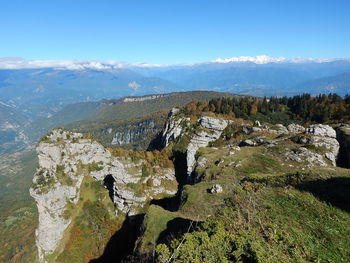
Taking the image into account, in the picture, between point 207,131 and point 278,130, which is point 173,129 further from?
point 278,130

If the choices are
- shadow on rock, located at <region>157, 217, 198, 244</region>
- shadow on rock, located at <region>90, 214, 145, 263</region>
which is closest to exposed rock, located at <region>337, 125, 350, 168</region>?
shadow on rock, located at <region>157, 217, 198, 244</region>

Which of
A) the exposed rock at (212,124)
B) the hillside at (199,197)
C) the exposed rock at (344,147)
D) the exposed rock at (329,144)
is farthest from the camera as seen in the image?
the exposed rock at (212,124)

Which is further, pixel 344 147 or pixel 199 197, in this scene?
pixel 344 147

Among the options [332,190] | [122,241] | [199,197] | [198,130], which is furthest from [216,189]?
[198,130]

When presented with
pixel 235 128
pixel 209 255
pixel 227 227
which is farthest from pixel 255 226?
pixel 235 128

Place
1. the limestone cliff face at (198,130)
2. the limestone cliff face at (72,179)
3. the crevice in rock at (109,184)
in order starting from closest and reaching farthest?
1. the limestone cliff face at (72,179)
2. the crevice in rock at (109,184)
3. the limestone cliff face at (198,130)

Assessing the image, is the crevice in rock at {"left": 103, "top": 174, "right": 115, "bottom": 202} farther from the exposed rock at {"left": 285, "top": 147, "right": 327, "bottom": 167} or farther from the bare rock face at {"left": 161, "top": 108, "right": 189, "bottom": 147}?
the exposed rock at {"left": 285, "top": 147, "right": 327, "bottom": 167}

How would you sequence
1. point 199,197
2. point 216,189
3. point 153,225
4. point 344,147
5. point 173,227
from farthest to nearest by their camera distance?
point 344,147
point 216,189
point 199,197
point 153,225
point 173,227

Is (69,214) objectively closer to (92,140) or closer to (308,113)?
(92,140)

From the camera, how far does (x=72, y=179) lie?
2685 inches

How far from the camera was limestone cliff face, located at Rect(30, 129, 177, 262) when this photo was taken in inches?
2527

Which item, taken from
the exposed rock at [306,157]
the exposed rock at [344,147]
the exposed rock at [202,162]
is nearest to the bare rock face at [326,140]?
the exposed rock at [344,147]

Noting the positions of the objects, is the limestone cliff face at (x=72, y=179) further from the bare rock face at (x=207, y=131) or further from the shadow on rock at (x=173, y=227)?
the shadow on rock at (x=173, y=227)

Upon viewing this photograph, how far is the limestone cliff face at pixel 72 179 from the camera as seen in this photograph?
211ft
